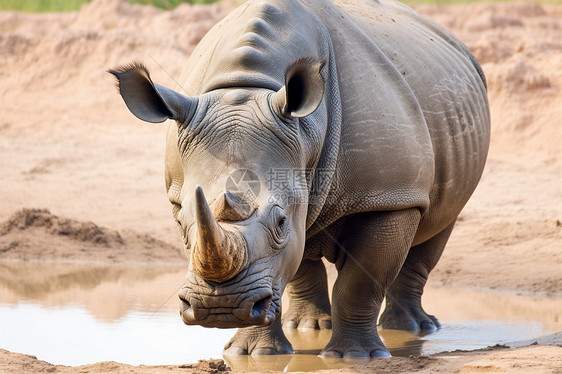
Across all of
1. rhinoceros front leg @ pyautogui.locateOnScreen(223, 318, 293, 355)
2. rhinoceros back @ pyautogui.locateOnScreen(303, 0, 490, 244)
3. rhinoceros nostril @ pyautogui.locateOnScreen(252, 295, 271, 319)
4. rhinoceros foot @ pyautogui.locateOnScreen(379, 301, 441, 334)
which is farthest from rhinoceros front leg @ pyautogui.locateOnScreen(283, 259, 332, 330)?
rhinoceros nostril @ pyautogui.locateOnScreen(252, 295, 271, 319)

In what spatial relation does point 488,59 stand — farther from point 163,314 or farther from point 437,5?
point 163,314

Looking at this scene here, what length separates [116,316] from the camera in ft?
24.1

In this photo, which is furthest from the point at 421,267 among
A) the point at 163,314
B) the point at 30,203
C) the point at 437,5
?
the point at 437,5

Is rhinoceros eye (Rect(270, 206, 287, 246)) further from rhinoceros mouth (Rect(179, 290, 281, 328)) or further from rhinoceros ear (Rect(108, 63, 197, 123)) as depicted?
rhinoceros ear (Rect(108, 63, 197, 123))

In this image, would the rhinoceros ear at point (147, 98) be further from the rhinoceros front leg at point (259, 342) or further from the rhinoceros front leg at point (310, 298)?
the rhinoceros front leg at point (310, 298)

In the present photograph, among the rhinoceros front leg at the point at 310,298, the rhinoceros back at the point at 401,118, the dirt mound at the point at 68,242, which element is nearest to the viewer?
the rhinoceros back at the point at 401,118

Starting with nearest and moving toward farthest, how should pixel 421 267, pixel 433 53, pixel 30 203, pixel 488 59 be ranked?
pixel 433 53
pixel 421 267
pixel 30 203
pixel 488 59

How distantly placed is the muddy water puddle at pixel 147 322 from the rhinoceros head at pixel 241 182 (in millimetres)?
1242

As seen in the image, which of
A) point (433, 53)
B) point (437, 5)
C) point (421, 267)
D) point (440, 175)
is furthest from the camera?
point (437, 5)

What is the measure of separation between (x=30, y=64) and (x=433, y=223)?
13.4 metres

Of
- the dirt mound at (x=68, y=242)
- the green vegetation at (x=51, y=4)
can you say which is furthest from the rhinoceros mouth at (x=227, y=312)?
the green vegetation at (x=51, y=4)

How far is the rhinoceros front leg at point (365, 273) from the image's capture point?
602 cm

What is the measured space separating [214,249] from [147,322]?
2.88 metres

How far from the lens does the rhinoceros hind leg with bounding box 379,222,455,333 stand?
24.7 ft
